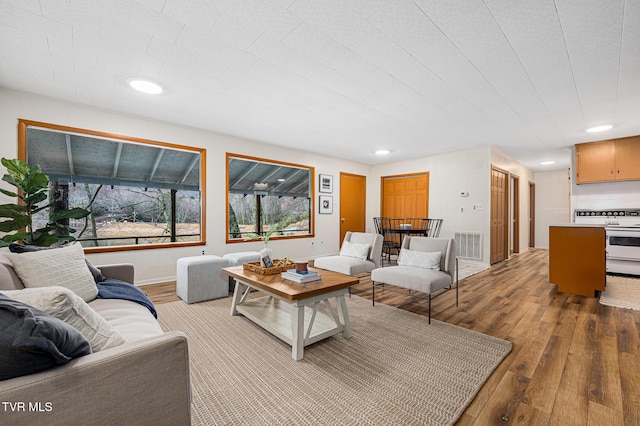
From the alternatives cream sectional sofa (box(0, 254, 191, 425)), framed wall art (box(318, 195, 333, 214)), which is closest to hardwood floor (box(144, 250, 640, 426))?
cream sectional sofa (box(0, 254, 191, 425))

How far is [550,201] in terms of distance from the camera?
8180 millimetres

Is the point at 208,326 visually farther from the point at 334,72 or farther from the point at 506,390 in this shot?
the point at 334,72

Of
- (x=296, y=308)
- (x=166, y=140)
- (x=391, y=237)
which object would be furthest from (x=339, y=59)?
(x=391, y=237)

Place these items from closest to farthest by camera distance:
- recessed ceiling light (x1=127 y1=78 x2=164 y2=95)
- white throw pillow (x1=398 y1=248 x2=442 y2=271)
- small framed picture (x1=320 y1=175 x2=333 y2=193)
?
recessed ceiling light (x1=127 y1=78 x2=164 y2=95) < white throw pillow (x1=398 y1=248 x2=442 y2=271) < small framed picture (x1=320 y1=175 x2=333 y2=193)

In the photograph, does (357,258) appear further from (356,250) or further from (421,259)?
(421,259)

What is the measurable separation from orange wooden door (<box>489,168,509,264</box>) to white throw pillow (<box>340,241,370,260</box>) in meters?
3.26

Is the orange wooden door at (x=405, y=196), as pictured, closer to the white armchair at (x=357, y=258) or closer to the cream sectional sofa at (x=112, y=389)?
the white armchair at (x=357, y=258)

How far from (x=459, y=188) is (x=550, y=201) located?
4.52 metres

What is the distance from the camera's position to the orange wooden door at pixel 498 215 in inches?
224

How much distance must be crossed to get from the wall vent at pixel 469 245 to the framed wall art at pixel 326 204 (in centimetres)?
286

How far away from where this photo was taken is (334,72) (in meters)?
2.67

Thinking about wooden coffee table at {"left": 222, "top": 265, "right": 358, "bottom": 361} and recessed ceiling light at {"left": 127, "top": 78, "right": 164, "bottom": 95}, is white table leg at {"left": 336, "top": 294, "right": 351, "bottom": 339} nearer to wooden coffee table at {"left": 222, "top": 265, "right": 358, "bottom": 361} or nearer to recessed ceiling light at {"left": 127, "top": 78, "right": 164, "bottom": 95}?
wooden coffee table at {"left": 222, "top": 265, "right": 358, "bottom": 361}

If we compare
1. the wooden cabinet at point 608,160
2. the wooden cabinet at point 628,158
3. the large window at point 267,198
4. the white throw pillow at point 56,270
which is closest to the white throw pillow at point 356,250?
the large window at point 267,198

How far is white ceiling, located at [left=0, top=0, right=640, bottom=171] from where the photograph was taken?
1.90 meters
